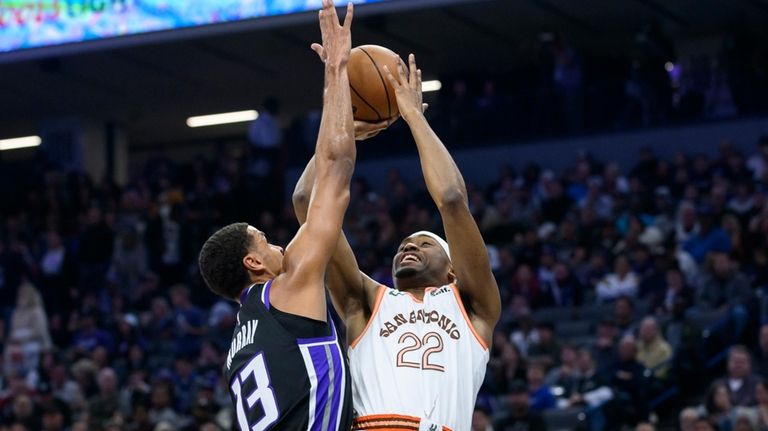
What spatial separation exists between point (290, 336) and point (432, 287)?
854 mm

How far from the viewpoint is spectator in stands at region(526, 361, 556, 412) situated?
12789mm

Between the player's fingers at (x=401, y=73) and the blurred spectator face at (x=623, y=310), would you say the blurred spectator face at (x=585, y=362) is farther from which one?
the player's fingers at (x=401, y=73)

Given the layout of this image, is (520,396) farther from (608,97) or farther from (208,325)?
(608,97)

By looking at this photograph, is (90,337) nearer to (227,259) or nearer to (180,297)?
(180,297)

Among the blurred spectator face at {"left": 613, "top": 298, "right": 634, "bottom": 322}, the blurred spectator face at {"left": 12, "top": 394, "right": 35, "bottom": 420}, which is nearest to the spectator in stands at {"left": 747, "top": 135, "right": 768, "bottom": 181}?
the blurred spectator face at {"left": 613, "top": 298, "right": 634, "bottom": 322}

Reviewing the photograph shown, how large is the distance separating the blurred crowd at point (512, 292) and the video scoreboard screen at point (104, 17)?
2611 millimetres

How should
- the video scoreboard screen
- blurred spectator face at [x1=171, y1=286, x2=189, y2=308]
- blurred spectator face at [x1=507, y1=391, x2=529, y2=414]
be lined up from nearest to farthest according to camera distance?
blurred spectator face at [x1=507, y1=391, x2=529, y2=414] < blurred spectator face at [x1=171, y1=286, x2=189, y2=308] < the video scoreboard screen

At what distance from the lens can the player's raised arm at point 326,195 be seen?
507cm

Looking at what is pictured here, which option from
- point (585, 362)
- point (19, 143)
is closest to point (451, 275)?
point (585, 362)

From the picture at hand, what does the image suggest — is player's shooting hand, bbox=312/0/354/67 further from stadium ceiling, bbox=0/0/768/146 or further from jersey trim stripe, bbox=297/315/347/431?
stadium ceiling, bbox=0/0/768/146

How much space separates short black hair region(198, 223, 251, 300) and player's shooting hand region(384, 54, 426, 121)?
811 mm

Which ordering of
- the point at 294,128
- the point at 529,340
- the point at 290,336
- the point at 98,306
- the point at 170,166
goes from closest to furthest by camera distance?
the point at 290,336 → the point at 529,340 → the point at 98,306 → the point at 294,128 → the point at 170,166

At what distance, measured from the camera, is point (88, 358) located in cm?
1667

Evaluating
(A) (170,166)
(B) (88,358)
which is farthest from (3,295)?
(A) (170,166)
